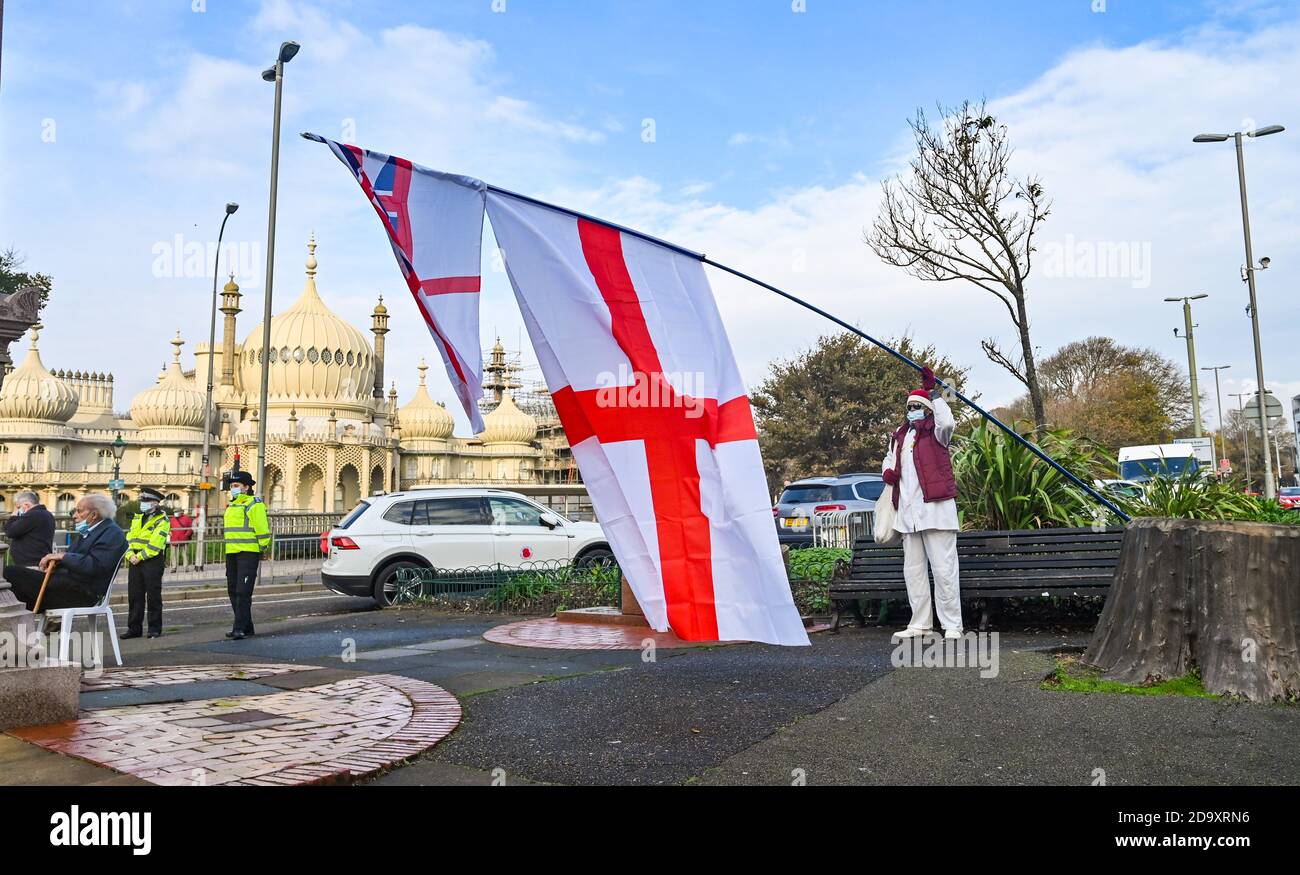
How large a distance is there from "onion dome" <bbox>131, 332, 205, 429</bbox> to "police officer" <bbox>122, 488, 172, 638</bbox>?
55.2m

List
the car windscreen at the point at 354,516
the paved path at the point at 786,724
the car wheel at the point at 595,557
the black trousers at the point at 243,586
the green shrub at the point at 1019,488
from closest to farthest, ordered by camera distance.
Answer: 1. the paved path at the point at 786,724
2. the green shrub at the point at 1019,488
3. the black trousers at the point at 243,586
4. the car windscreen at the point at 354,516
5. the car wheel at the point at 595,557

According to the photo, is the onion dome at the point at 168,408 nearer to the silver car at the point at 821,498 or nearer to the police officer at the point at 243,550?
the silver car at the point at 821,498

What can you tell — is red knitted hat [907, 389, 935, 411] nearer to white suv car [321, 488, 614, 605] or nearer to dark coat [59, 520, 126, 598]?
dark coat [59, 520, 126, 598]

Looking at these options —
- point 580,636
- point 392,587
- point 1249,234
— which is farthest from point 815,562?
point 1249,234

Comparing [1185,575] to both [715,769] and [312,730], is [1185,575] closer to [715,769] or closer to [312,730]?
[715,769]

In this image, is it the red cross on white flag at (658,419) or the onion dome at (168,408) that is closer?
the red cross on white flag at (658,419)

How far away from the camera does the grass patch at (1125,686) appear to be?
224 inches

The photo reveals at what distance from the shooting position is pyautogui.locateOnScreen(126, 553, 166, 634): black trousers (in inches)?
450

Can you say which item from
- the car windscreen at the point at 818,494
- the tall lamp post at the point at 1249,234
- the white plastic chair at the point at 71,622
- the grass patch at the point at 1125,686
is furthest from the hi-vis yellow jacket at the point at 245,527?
the tall lamp post at the point at 1249,234

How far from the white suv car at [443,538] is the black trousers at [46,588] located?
234 inches

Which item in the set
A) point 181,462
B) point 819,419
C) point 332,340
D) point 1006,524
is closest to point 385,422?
point 332,340

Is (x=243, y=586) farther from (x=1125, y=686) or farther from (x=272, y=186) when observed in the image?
(x=272, y=186)

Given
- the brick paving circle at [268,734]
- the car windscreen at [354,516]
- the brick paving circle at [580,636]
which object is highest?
the car windscreen at [354,516]
